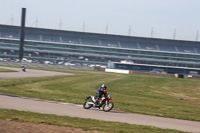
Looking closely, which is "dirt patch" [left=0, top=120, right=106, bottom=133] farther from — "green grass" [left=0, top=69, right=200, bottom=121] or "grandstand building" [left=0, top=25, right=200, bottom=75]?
"grandstand building" [left=0, top=25, right=200, bottom=75]

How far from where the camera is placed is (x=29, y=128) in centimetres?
1273

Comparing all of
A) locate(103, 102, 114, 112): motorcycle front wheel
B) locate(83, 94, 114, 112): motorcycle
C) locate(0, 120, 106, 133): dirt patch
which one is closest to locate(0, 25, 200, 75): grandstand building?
locate(83, 94, 114, 112): motorcycle

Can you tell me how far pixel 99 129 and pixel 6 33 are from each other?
156748 mm

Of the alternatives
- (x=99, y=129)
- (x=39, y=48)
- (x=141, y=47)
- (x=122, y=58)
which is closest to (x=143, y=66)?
(x=122, y=58)

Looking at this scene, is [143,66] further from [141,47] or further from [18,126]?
[18,126]

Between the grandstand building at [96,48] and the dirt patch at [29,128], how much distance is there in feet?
433

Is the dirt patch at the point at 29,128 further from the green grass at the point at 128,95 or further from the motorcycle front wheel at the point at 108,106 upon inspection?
the green grass at the point at 128,95

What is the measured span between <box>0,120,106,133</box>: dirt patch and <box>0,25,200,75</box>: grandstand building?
132 meters

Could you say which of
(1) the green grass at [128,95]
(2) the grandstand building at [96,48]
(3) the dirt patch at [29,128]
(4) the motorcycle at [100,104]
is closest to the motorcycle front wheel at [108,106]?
(4) the motorcycle at [100,104]

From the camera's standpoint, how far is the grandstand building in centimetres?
14925

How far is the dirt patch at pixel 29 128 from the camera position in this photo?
1221cm

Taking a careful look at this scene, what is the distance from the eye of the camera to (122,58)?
153250 mm

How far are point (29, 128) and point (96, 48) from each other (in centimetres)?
14443

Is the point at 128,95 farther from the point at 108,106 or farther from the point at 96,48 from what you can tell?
the point at 96,48
